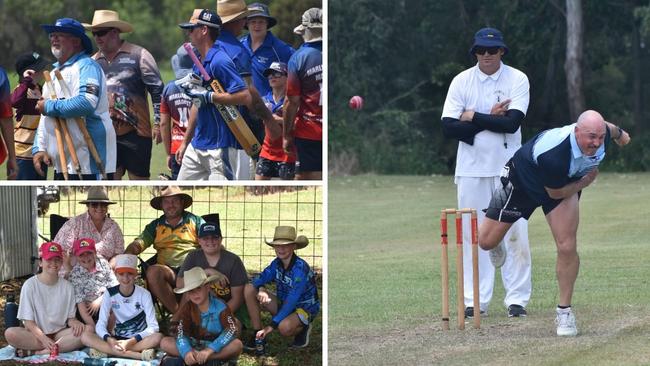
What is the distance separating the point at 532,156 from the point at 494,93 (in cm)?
99

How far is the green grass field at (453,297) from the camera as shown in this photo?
30.0 feet

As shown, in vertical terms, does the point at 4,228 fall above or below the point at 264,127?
below

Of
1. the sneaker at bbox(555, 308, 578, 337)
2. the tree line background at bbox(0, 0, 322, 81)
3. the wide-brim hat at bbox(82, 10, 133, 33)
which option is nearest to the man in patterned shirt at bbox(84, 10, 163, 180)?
the wide-brim hat at bbox(82, 10, 133, 33)

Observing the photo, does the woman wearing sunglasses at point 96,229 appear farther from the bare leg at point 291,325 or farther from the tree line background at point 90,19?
the tree line background at point 90,19

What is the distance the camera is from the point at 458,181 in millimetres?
11016

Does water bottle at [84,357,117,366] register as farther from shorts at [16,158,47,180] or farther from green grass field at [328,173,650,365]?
shorts at [16,158,47,180]

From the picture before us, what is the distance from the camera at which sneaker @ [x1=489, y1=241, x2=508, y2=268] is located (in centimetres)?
1053

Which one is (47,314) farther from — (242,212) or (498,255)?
(498,255)

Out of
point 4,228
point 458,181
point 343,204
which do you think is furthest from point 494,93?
point 343,204

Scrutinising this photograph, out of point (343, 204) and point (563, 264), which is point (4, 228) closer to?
point (563, 264)

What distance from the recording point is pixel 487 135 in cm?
1085

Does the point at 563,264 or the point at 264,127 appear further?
the point at 264,127

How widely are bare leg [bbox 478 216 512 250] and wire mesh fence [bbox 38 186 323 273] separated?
1.14 m

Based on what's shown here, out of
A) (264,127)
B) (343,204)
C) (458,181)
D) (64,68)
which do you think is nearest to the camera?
(64,68)
